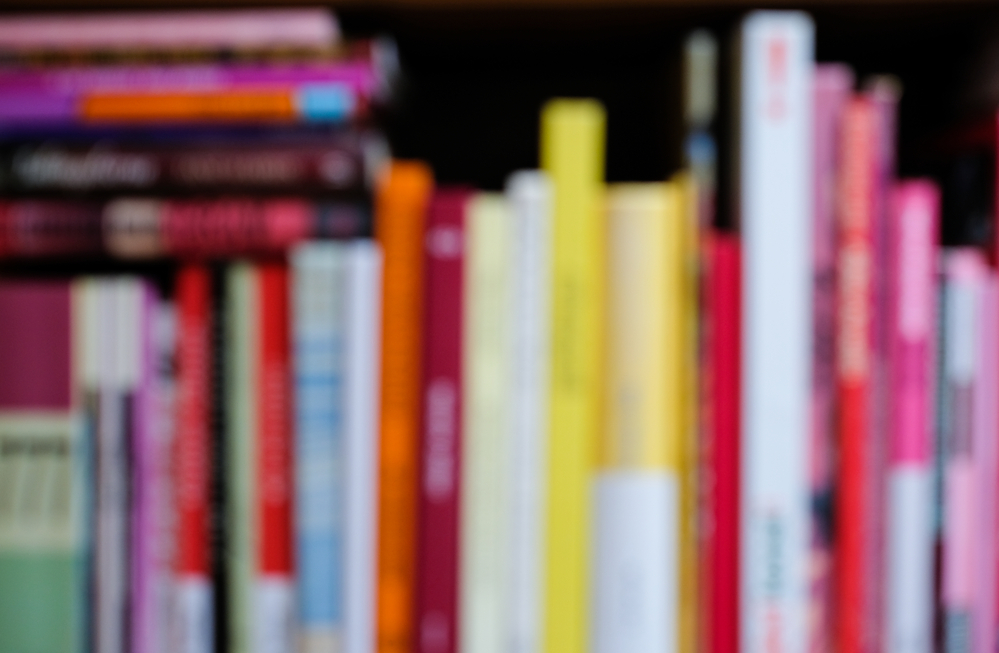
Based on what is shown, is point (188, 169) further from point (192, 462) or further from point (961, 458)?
point (961, 458)

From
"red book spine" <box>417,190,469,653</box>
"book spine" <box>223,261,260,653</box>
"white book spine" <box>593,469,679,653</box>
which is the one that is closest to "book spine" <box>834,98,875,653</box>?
"white book spine" <box>593,469,679,653</box>

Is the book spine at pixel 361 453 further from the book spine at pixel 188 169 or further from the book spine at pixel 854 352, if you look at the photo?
the book spine at pixel 854 352

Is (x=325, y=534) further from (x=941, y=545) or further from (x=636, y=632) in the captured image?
(x=941, y=545)

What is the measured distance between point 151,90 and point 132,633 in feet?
0.99

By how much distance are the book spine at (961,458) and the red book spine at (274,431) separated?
0.37 meters

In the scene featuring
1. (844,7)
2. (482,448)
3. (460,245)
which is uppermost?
(844,7)

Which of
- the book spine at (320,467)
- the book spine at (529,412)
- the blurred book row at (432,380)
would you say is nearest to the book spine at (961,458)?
the blurred book row at (432,380)

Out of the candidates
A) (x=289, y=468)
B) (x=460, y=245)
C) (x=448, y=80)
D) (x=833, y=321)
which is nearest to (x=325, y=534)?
(x=289, y=468)

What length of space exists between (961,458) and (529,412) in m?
0.25

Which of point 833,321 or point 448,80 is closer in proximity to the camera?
point 833,321

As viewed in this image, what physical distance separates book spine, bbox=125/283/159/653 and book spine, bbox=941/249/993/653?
1.45ft

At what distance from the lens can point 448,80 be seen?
77 centimetres

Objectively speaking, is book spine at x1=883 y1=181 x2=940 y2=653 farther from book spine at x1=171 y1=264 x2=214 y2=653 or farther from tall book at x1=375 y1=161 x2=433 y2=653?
book spine at x1=171 y1=264 x2=214 y2=653

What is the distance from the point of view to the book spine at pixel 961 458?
1.75 ft
